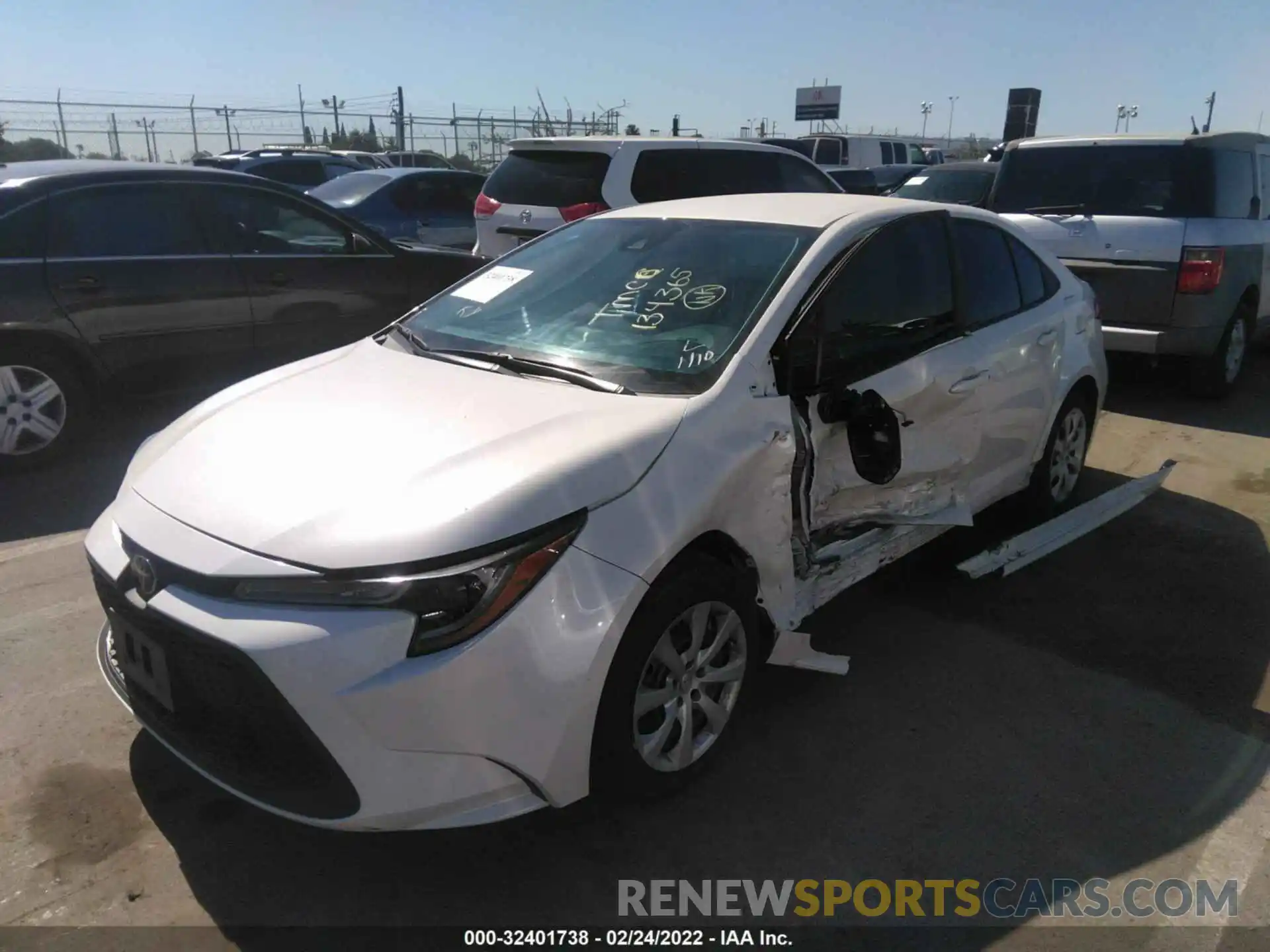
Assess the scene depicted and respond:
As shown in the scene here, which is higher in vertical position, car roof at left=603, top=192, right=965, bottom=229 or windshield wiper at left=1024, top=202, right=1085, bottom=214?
car roof at left=603, top=192, right=965, bottom=229

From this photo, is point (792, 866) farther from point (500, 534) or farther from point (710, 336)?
point (710, 336)

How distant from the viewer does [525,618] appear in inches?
91.4

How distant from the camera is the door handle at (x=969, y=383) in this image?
388cm

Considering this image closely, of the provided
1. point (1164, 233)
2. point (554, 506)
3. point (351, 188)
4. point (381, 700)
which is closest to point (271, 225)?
point (554, 506)

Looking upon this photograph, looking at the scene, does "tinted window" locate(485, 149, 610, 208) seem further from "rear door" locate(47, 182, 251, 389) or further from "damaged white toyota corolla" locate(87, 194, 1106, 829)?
"damaged white toyota corolla" locate(87, 194, 1106, 829)

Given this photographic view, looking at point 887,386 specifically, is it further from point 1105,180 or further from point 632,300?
point 1105,180

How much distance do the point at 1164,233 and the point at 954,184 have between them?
5500mm

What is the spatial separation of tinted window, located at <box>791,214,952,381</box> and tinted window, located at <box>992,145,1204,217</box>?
411cm

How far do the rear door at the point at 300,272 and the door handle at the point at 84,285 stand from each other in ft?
2.64

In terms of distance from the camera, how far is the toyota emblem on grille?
247 centimetres

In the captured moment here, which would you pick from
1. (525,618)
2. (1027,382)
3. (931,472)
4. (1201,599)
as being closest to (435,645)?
→ (525,618)

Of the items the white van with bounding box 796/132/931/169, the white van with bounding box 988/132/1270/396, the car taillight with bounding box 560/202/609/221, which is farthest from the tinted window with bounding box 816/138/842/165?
the car taillight with bounding box 560/202/609/221

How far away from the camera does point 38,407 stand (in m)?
5.50

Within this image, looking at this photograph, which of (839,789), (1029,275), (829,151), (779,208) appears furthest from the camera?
(829,151)
